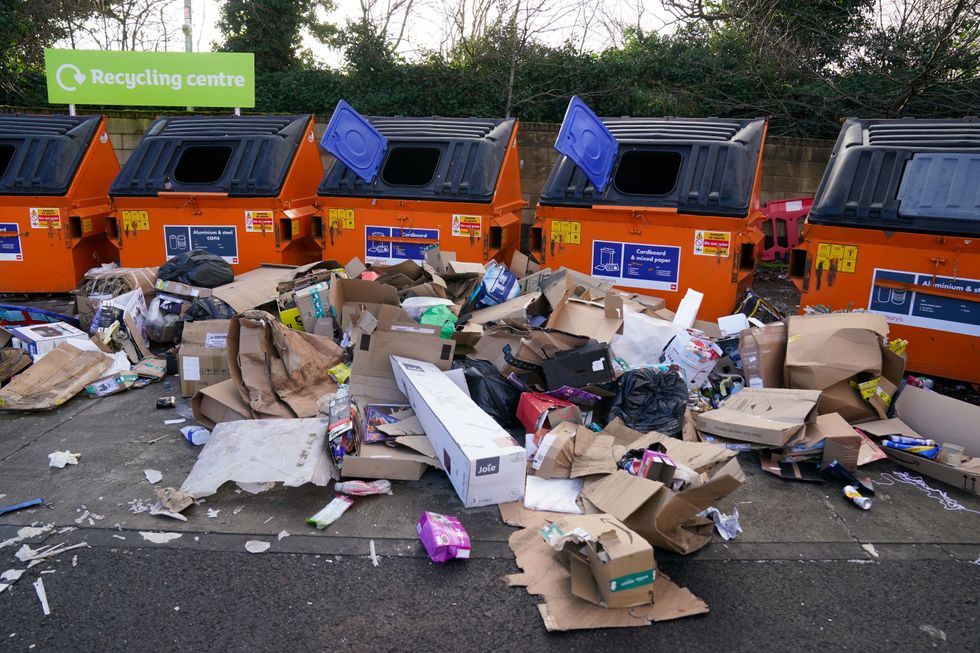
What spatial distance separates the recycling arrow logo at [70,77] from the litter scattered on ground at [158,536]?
6.71 m

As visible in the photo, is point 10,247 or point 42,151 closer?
point 10,247

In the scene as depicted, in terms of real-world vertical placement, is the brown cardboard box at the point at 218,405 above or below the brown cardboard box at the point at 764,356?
below

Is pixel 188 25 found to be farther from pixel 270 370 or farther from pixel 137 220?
pixel 270 370

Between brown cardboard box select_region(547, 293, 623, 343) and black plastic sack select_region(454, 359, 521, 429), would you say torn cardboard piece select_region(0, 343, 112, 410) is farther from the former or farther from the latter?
brown cardboard box select_region(547, 293, 623, 343)

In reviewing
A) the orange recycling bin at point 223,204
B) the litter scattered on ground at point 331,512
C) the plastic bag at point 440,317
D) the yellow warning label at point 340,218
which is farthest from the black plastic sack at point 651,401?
the orange recycling bin at point 223,204

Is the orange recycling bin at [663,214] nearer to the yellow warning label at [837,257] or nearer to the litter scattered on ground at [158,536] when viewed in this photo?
the yellow warning label at [837,257]

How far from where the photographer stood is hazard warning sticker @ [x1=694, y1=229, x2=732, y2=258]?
5.23m

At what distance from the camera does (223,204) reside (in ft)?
20.4

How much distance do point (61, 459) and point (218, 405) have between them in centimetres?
79

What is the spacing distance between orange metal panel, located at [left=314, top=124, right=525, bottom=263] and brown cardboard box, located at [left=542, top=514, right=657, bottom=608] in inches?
146

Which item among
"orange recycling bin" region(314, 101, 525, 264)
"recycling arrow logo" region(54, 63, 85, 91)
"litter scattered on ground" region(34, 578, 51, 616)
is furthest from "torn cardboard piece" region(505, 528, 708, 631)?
"recycling arrow logo" region(54, 63, 85, 91)

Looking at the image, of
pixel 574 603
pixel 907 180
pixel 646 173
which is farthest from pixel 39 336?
pixel 907 180

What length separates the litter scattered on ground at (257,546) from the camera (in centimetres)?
279

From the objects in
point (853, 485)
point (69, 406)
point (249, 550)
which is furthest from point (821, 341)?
point (69, 406)
